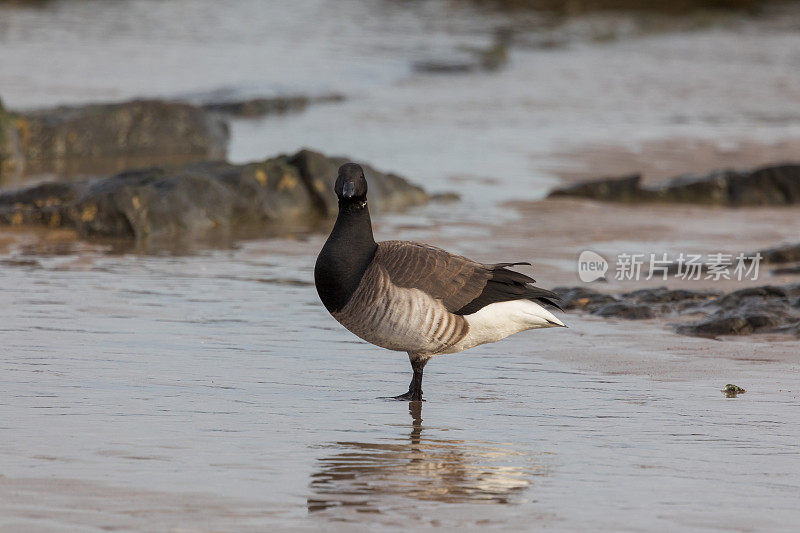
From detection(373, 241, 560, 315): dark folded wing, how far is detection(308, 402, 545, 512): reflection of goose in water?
792mm

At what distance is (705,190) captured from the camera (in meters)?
13.6

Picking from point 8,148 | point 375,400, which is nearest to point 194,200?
point 8,148

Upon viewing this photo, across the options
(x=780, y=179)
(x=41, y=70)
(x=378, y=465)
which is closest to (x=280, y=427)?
(x=378, y=465)

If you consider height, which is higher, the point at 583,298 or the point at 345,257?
the point at 345,257

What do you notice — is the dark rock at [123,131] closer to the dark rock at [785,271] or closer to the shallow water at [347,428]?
the shallow water at [347,428]

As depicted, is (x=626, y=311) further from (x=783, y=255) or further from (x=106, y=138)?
(x=106, y=138)

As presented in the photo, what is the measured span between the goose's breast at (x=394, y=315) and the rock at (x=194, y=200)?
542cm

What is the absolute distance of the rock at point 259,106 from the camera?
20.5 meters

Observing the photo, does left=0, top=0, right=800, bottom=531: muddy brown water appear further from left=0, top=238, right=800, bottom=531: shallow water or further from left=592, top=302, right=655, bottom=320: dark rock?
left=592, top=302, right=655, bottom=320: dark rock

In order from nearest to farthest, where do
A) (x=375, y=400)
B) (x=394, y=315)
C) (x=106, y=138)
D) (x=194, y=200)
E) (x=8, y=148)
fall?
(x=394, y=315) < (x=375, y=400) < (x=194, y=200) < (x=8, y=148) < (x=106, y=138)

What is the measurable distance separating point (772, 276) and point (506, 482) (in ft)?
18.1

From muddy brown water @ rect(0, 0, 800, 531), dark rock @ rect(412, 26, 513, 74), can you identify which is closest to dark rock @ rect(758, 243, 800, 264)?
muddy brown water @ rect(0, 0, 800, 531)

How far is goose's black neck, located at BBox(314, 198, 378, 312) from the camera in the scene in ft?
20.1

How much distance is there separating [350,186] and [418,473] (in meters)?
1.77
